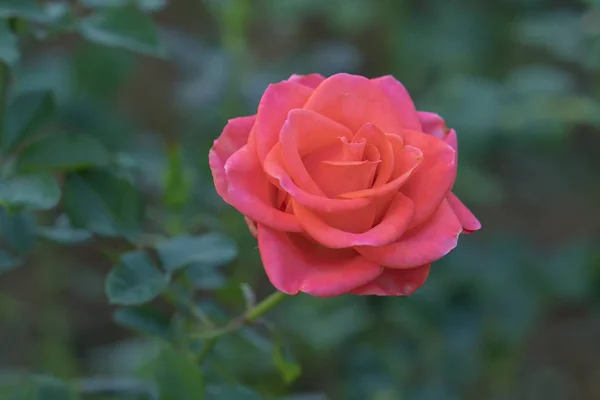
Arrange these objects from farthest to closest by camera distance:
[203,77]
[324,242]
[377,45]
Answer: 1. [377,45]
2. [203,77]
3. [324,242]

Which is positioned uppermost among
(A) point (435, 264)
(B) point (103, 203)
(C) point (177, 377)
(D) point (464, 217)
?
(D) point (464, 217)

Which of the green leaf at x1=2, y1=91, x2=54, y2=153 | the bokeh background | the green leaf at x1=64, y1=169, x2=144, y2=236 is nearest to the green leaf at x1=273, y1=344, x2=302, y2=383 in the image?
the bokeh background

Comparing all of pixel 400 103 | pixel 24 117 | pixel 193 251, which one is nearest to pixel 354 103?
pixel 400 103

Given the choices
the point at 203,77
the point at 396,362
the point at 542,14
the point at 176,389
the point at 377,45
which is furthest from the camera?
the point at 377,45

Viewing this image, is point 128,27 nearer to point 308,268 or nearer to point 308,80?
point 308,80

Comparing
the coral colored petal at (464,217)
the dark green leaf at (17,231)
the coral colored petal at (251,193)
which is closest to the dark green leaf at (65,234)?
the dark green leaf at (17,231)

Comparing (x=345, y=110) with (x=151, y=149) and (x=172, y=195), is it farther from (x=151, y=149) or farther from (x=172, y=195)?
(x=151, y=149)

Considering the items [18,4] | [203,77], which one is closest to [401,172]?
[18,4]
